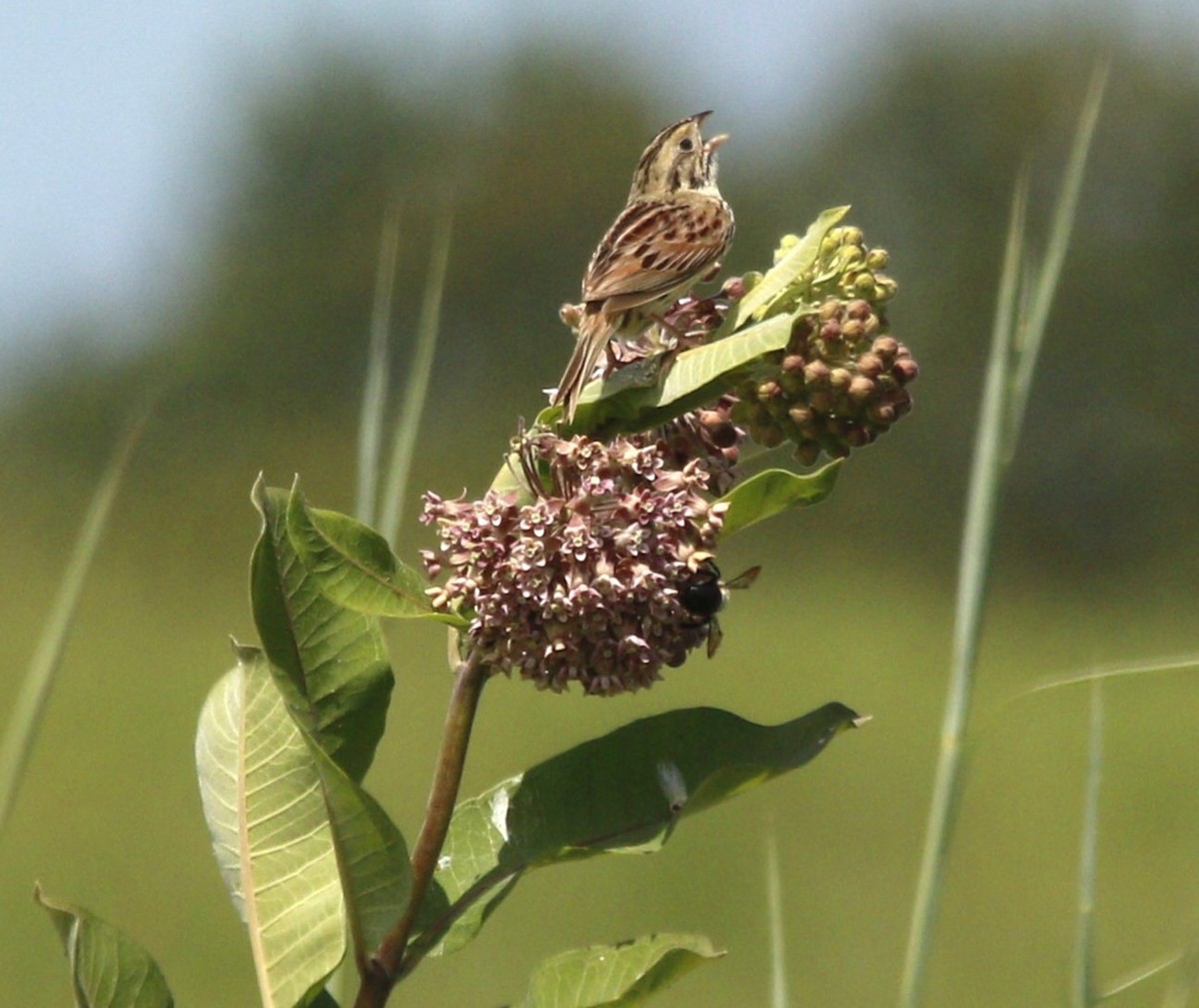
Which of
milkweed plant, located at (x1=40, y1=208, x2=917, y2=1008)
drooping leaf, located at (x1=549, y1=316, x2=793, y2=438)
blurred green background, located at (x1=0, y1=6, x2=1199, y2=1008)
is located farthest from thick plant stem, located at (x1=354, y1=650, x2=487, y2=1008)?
blurred green background, located at (x1=0, y1=6, x2=1199, y2=1008)

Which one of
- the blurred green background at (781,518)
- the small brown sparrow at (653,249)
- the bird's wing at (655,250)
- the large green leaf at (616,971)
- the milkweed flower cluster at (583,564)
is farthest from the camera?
the blurred green background at (781,518)

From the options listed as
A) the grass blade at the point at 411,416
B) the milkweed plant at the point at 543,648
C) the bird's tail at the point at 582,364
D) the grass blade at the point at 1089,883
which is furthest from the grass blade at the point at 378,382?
the grass blade at the point at 1089,883

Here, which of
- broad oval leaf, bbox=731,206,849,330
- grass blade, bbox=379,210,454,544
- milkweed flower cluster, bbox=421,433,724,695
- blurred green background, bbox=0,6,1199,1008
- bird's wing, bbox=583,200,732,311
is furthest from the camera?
blurred green background, bbox=0,6,1199,1008

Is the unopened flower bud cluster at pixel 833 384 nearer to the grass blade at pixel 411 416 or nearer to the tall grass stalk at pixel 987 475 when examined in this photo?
the tall grass stalk at pixel 987 475

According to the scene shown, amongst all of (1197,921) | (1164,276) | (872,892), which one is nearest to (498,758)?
(872,892)

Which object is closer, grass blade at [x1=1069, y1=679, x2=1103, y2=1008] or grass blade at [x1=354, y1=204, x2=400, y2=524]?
grass blade at [x1=1069, y1=679, x2=1103, y2=1008]

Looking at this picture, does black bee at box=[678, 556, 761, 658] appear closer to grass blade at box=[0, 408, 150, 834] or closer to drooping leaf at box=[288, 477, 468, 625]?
drooping leaf at box=[288, 477, 468, 625]

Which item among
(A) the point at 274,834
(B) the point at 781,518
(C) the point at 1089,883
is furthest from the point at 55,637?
(B) the point at 781,518
